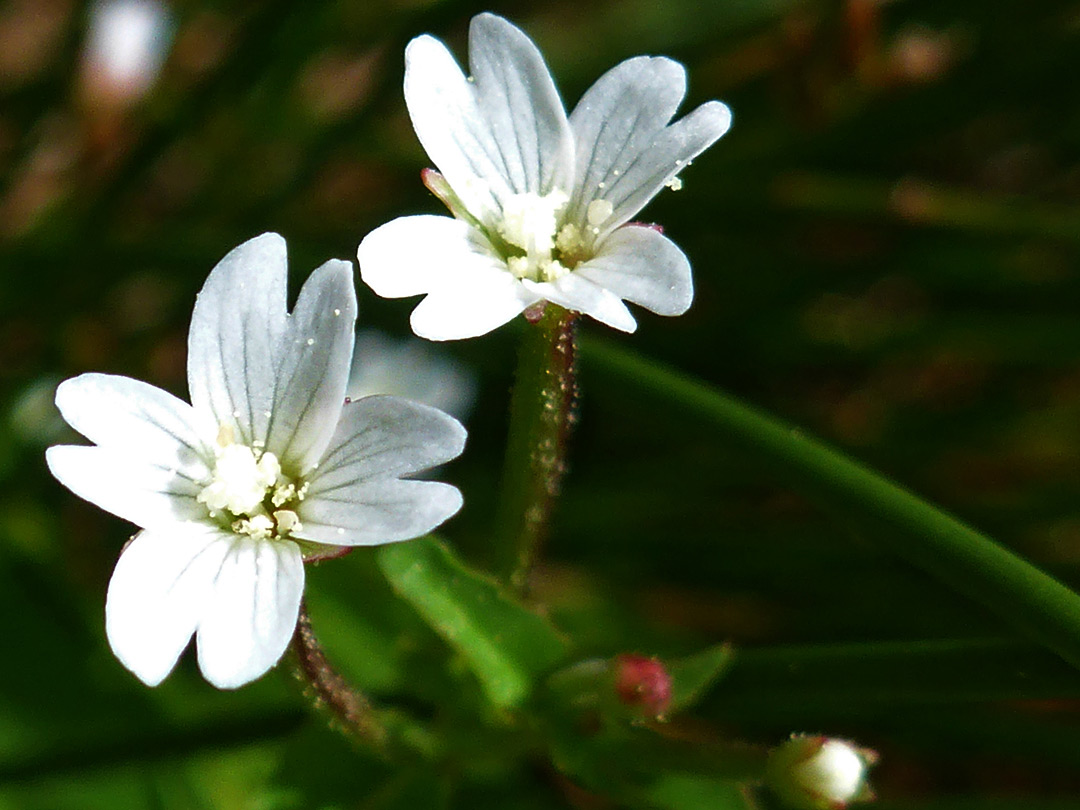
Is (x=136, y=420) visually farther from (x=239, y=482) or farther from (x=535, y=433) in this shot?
(x=535, y=433)

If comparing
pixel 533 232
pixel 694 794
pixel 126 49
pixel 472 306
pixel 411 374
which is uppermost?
pixel 126 49

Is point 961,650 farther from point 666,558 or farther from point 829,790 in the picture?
point 666,558

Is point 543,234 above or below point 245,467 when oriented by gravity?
above

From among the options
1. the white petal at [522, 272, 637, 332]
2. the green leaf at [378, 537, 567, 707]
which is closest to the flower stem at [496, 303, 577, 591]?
the white petal at [522, 272, 637, 332]

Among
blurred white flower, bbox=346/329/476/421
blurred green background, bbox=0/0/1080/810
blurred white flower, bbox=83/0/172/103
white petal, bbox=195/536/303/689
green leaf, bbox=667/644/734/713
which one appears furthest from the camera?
blurred white flower, bbox=83/0/172/103

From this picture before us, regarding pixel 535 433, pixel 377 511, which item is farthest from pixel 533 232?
pixel 377 511

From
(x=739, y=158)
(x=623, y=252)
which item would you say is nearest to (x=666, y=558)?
(x=739, y=158)

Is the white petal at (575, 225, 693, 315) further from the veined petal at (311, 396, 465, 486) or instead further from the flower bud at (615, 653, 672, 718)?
the flower bud at (615, 653, 672, 718)
